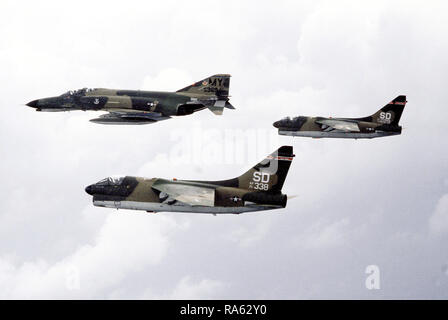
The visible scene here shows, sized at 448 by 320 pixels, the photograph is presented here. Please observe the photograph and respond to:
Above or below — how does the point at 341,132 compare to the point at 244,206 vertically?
above

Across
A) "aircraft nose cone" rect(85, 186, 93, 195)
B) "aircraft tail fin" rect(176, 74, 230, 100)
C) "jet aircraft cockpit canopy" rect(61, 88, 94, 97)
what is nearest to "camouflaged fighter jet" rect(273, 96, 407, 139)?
"aircraft tail fin" rect(176, 74, 230, 100)

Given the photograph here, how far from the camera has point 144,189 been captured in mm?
50594

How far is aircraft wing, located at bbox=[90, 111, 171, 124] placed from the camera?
204 ft

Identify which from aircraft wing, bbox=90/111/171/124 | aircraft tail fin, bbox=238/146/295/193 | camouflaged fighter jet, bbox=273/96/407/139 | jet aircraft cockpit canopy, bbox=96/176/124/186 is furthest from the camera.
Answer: camouflaged fighter jet, bbox=273/96/407/139

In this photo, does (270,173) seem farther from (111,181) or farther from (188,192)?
(111,181)

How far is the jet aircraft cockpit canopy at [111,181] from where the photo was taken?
5106 centimetres

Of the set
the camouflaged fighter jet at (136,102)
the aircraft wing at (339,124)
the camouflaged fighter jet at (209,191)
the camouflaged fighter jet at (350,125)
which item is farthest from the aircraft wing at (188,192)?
the camouflaged fighter jet at (350,125)

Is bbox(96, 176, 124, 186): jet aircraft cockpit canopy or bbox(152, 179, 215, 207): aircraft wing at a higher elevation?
bbox(96, 176, 124, 186): jet aircraft cockpit canopy

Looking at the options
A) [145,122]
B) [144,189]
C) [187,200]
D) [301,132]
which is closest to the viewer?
[187,200]

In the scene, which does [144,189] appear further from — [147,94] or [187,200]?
[147,94]

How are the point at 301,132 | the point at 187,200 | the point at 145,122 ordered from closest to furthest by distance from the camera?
1. the point at 187,200
2. the point at 145,122
3. the point at 301,132

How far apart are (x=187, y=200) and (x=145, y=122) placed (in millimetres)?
17032

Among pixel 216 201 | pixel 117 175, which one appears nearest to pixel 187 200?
pixel 216 201

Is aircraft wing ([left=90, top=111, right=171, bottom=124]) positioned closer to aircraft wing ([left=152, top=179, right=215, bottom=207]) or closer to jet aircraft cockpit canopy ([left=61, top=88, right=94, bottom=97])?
jet aircraft cockpit canopy ([left=61, top=88, right=94, bottom=97])
